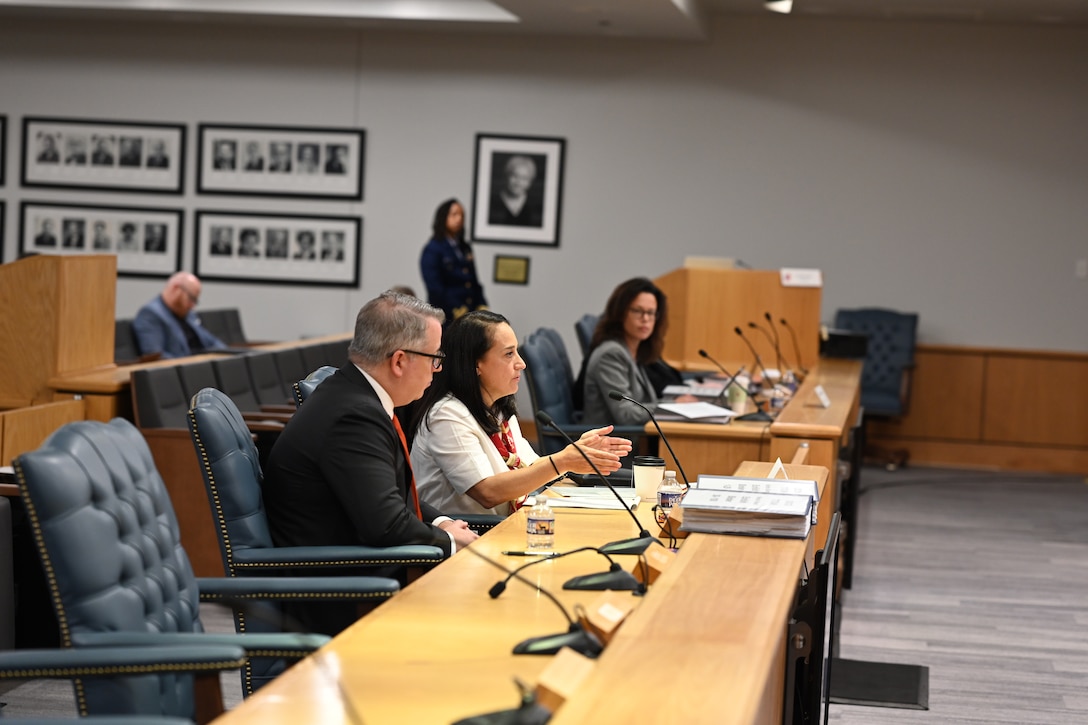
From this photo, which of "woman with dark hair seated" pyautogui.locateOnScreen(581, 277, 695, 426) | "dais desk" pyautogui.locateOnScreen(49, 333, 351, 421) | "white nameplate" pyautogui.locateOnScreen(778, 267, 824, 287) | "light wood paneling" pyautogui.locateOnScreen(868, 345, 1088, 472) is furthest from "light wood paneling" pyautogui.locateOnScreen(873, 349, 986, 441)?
"dais desk" pyautogui.locateOnScreen(49, 333, 351, 421)

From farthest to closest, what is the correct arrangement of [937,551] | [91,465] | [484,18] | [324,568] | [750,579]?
[484,18]
[937,551]
[324,568]
[750,579]
[91,465]

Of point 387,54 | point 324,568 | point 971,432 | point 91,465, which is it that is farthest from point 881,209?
point 91,465

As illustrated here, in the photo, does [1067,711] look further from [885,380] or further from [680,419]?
[885,380]

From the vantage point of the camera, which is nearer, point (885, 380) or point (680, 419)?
point (680, 419)

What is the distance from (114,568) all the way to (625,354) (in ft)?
12.5

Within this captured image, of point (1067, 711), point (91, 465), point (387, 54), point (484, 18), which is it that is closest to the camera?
point (91, 465)

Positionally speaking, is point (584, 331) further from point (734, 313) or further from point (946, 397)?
point (946, 397)

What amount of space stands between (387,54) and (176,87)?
173 cm

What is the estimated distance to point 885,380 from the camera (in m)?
9.61

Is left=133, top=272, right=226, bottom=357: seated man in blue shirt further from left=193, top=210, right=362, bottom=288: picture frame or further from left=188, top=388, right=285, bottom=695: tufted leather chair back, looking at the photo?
left=188, top=388, right=285, bottom=695: tufted leather chair back

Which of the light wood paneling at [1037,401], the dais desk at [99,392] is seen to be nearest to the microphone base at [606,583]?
the dais desk at [99,392]

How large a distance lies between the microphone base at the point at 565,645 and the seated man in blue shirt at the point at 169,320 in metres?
6.19

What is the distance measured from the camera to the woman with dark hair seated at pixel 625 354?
575 cm

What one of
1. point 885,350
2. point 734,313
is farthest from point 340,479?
point 885,350
